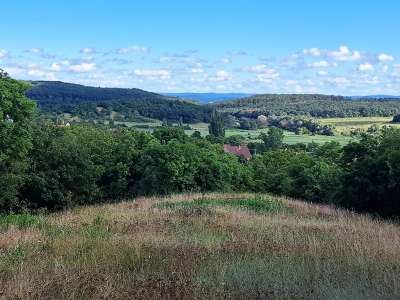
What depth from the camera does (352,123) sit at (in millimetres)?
140000

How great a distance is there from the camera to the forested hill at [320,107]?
161 meters

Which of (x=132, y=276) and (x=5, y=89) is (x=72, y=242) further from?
(x=5, y=89)

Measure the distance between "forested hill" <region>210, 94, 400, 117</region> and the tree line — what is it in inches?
4722

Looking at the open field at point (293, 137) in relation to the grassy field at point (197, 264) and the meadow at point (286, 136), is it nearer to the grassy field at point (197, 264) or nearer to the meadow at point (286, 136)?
the meadow at point (286, 136)

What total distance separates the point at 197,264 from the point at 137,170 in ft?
117

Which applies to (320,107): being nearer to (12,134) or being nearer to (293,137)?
(293,137)

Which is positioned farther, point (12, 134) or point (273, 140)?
point (273, 140)

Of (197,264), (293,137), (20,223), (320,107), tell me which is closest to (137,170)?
(20,223)

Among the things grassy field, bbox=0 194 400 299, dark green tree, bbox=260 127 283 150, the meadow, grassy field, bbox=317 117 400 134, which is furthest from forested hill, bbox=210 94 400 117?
grassy field, bbox=0 194 400 299

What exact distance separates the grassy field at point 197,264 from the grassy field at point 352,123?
12230 centimetres

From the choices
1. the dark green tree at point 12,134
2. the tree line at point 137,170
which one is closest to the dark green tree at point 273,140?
the tree line at point 137,170

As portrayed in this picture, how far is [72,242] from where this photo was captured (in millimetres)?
7898

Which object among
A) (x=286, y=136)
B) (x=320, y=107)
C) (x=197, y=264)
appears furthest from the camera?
(x=320, y=107)

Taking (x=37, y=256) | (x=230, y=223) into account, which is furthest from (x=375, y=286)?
(x=230, y=223)
